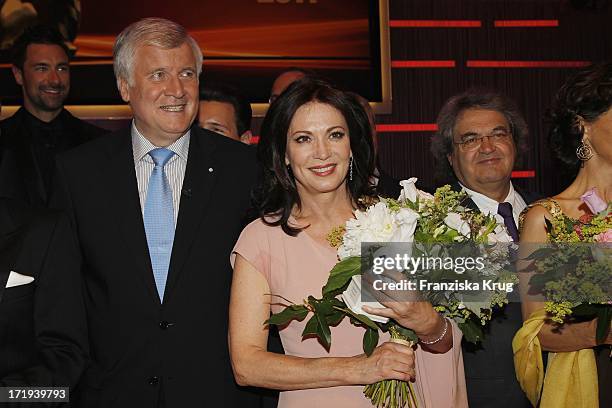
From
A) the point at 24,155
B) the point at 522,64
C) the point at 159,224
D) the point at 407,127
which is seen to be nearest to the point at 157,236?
the point at 159,224

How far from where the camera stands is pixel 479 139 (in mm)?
3918

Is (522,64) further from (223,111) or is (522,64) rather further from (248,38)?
(223,111)

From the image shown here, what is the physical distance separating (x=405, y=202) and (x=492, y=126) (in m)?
1.67

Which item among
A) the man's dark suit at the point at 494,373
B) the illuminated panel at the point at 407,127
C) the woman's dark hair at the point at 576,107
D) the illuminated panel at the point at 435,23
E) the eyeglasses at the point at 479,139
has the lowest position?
the man's dark suit at the point at 494,373

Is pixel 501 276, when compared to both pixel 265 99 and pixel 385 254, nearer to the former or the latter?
pixel 385 254

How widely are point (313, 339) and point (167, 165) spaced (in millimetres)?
903

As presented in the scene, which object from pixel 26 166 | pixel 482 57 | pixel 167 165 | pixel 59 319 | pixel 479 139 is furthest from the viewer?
pixel 482 57

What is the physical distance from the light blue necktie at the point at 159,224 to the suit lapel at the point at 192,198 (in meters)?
0.05

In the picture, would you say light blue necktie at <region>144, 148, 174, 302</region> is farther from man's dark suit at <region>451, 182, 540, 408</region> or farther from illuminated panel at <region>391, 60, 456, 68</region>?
illuminated panel at <region>391, 60, 456, 68</region>

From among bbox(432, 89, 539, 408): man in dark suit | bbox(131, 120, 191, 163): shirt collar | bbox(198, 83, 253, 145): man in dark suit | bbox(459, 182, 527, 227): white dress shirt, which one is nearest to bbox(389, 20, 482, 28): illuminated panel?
bbox(198, 83, 253, 145): man in dark suit

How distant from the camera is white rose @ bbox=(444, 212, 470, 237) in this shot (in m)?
2.36

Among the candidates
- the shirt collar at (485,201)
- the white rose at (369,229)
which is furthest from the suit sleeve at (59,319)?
the shirt collar at (485,201)

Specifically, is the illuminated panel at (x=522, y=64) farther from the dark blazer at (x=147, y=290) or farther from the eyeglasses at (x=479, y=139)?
the dark blazer at (x=147, y=290)

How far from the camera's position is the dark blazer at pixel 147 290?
2873 mm
